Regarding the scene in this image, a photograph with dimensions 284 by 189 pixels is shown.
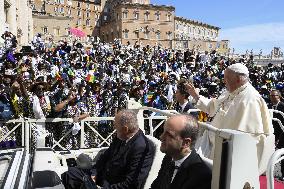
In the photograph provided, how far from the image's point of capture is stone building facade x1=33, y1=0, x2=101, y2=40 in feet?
290

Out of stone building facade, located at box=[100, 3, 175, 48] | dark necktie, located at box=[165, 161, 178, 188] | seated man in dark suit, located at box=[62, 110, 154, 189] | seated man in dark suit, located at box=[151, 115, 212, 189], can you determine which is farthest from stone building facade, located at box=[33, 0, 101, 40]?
seated man in dark suit, located at box=[151, 115, 212, 189]

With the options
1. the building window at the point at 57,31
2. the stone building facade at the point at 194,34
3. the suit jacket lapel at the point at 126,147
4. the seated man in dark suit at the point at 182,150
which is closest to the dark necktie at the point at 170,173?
the seated man in dark suit at the point at 182,150

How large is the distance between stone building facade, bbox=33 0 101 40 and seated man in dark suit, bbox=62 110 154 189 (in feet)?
277

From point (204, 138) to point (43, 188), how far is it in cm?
246

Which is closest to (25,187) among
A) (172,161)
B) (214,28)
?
(172,161)

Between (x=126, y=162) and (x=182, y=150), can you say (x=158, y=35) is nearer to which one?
(x=126, y=162)

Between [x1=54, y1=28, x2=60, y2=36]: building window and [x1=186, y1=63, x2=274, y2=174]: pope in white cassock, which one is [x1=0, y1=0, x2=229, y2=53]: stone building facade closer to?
[x1=54, y1=28, x2=60, y2=36]: building window

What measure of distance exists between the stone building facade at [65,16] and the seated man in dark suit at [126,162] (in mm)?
84499

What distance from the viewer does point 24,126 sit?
9477 mm

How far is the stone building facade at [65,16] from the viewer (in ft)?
290

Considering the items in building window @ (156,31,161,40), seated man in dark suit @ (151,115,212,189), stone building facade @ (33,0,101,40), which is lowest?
seated man in dark suit @ (151,115,212,189)

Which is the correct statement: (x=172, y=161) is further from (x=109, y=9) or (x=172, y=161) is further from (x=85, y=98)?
(x=109, y=9)

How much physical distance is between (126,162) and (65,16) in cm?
8992

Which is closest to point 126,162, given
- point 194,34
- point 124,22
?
point 124,22
